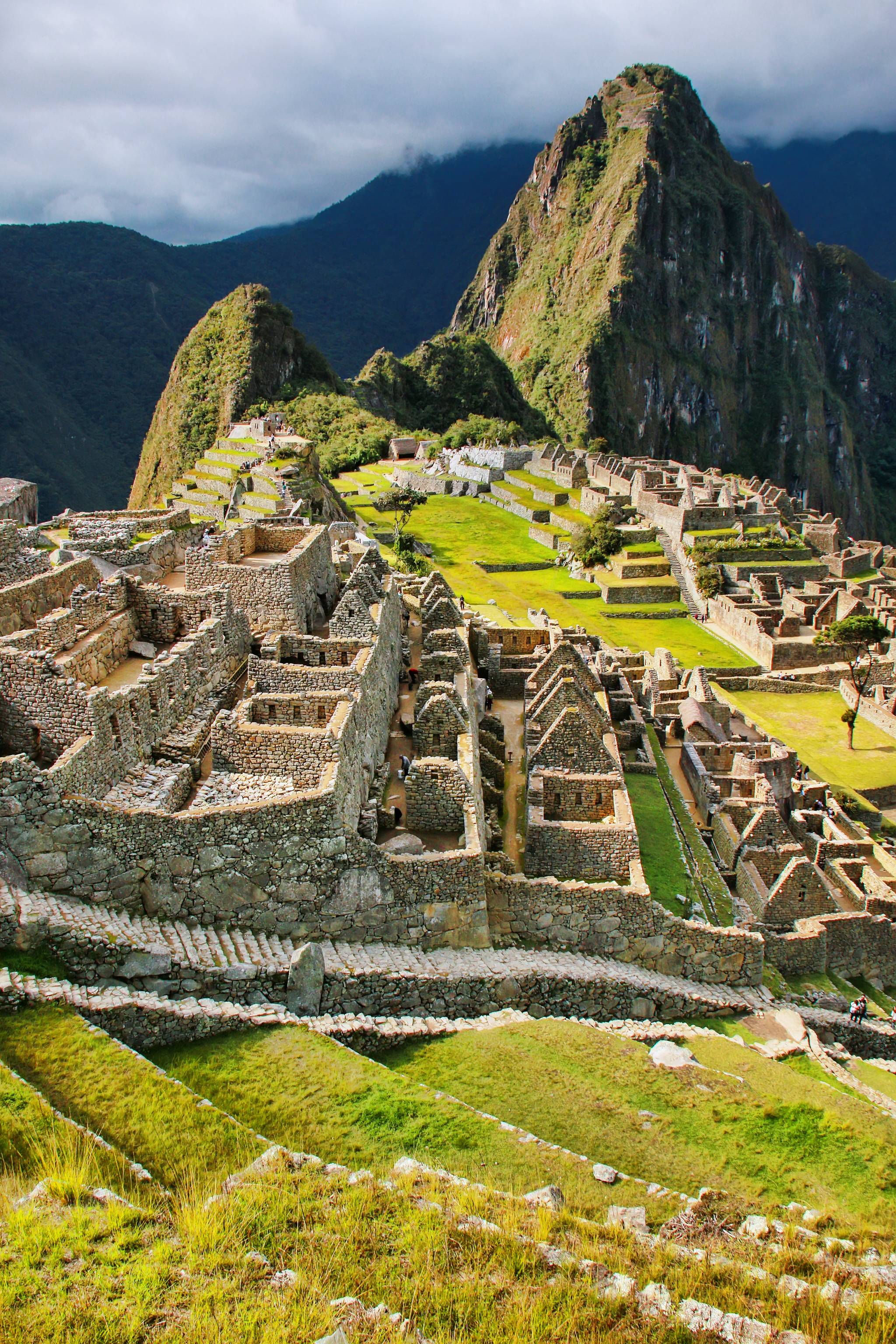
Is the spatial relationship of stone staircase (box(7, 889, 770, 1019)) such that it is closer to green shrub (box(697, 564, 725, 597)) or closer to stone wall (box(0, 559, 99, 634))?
stone wall (box(0, 559, 99, 634))

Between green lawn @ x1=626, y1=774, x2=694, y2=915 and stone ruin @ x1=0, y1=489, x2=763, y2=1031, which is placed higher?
stone ruin @ x1=0, y1=489, x2=763, y2=1031

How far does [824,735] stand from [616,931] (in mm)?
31176

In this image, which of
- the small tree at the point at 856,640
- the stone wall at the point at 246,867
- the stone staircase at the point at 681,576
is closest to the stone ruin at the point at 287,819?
the stone wall at the point at 246,867

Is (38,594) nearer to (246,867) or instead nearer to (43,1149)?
(246,867)

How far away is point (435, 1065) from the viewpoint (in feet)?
33.6

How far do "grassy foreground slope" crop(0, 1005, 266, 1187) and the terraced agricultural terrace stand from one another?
0.03m

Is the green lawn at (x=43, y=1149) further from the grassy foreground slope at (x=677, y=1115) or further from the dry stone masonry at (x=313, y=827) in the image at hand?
the grassy foreground slope at (x=677, y=1115)

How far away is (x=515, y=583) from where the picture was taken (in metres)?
66.0

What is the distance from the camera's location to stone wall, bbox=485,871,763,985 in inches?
543

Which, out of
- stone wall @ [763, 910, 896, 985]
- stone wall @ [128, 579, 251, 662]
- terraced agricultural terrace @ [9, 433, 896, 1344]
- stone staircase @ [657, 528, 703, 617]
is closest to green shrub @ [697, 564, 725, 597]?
stone staircase @ [657, 528, 703, 617]

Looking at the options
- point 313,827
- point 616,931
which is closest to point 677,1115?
point 616,931

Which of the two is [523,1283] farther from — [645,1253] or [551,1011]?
[551,1011]

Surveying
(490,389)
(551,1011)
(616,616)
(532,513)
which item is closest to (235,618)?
(551,1011)

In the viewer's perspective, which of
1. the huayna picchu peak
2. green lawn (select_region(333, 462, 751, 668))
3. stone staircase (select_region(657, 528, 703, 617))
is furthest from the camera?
stone staircase (select_region(657, 528, 703, 617))
